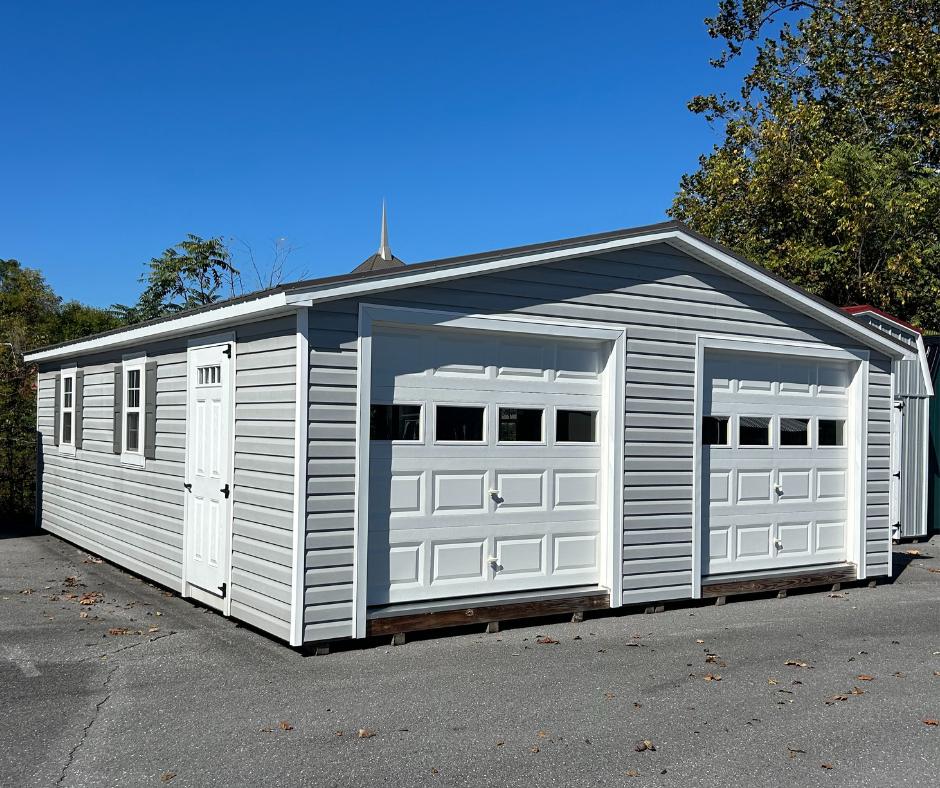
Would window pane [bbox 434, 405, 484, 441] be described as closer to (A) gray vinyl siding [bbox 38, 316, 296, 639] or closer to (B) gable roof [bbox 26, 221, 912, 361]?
(B) gable roof [bbox 26, 221, 912, 361]

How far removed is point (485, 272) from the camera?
26.2ft

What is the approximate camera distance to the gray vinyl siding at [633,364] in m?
7.18

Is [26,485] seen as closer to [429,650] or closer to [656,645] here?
[429,650]

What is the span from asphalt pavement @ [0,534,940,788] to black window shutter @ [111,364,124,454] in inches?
101

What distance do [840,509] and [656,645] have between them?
4.21 m

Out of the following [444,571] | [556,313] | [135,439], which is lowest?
[444,571]

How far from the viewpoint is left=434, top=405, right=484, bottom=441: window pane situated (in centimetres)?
795

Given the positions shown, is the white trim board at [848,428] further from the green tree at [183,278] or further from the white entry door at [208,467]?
the green tree at [183,278]

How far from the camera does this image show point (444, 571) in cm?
788

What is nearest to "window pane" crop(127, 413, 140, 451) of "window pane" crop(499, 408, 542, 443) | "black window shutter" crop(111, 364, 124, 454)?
"black window shutter" crop(111, 364, 124, 454)

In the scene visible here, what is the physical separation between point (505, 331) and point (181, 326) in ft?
→ 10.7

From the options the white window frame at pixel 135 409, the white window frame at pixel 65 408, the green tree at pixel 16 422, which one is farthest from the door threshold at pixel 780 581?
the green tree at pixel 16 422

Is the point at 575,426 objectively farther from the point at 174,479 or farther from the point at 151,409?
the point at 151,409

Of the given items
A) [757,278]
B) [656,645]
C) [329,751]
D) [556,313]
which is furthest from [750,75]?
[329,751]
